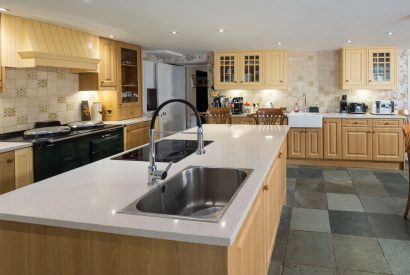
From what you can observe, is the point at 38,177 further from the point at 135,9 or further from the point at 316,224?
the point at 316,224

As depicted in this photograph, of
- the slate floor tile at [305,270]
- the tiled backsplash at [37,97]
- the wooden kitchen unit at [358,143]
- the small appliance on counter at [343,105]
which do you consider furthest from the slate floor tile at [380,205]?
the tiled backsplash at [37,97]

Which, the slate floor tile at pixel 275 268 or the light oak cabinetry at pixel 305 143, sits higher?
the light oak cabinetry at pixel 305 143

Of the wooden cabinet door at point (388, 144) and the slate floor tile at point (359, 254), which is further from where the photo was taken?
the wooden cabinet door at point (388, 144)

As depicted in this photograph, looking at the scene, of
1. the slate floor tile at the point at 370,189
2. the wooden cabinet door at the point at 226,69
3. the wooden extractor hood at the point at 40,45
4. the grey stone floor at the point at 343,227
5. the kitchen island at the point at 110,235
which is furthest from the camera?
the wooden cabinet door at the point at 226,69

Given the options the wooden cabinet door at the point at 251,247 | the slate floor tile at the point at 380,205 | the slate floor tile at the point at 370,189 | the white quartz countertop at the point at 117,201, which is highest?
the white quartz countertop at the point at 117,201

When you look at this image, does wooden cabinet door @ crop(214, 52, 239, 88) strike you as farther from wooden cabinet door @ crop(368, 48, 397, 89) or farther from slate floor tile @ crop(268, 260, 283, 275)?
slate floor tile @ crop(268, 260, 283, 275)

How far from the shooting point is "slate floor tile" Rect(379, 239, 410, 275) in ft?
8.70

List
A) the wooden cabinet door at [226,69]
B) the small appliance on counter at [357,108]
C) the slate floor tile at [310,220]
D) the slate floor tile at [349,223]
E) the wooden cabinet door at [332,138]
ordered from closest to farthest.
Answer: the slate floor tile at [349,223]
the slate floor tile at [310,220]
the wooden cabinet door at [332,138]
the small appliance on counter at [357,108]
the wooden cabinet door at [226,69]

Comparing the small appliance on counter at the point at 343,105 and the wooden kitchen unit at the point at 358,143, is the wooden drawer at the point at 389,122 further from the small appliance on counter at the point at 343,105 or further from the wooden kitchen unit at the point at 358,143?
the small appliance on counter at the point at 343,105

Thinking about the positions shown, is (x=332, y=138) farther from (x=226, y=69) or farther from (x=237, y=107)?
(x=226, y=69)

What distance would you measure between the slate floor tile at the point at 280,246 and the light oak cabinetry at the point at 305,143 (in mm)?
3096

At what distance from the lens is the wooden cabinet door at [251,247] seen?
130cm

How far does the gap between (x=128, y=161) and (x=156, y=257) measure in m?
1.16

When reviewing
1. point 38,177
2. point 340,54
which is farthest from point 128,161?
point 340,54
